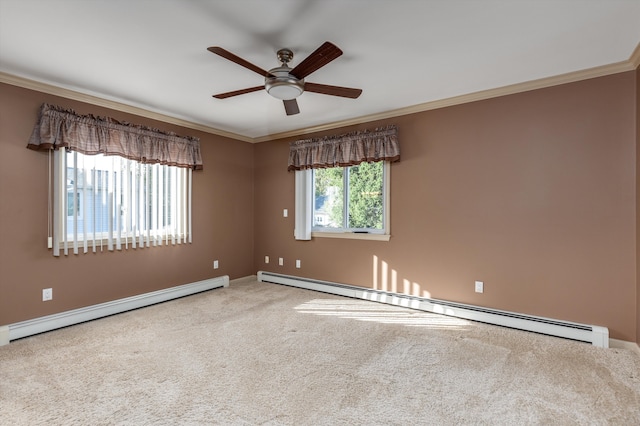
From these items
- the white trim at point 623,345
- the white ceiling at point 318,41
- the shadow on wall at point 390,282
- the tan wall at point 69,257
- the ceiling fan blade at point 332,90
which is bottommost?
the white trim at point 623,345

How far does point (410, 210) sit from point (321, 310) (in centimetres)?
165

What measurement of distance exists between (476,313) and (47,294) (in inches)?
175

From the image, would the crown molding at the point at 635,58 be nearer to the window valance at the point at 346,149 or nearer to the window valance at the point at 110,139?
the window valance at the point at 346,149

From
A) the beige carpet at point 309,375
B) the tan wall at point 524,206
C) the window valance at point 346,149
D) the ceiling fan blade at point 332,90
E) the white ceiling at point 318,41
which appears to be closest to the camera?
the beige carpet at point 309,375

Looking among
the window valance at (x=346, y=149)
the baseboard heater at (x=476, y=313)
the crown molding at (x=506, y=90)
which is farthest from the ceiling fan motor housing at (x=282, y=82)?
the baseboard heater at (x=476, y=313)

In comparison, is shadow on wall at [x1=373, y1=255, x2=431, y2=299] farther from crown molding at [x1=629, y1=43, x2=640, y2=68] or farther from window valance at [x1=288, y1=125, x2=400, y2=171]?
crown molding at [x1=629, y1=43, x2=640, y2=68]

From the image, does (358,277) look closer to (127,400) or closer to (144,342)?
(144,342)

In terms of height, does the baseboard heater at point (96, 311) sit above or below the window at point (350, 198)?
below

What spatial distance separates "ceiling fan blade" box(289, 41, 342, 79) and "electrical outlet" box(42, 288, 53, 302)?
3214mm

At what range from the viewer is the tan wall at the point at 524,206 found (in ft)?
8.99

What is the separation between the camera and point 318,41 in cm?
233

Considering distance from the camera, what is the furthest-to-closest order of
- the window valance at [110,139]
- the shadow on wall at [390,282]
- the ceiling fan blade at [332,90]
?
the shadow on wall at [390,282], the window valance at [110,139], the ceiling fan blade at [332,90]

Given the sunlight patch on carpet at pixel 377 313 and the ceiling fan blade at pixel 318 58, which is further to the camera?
the sunlight patch on carpet at pixel 377 313

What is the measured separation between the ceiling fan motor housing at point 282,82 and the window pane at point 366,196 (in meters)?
1.99
